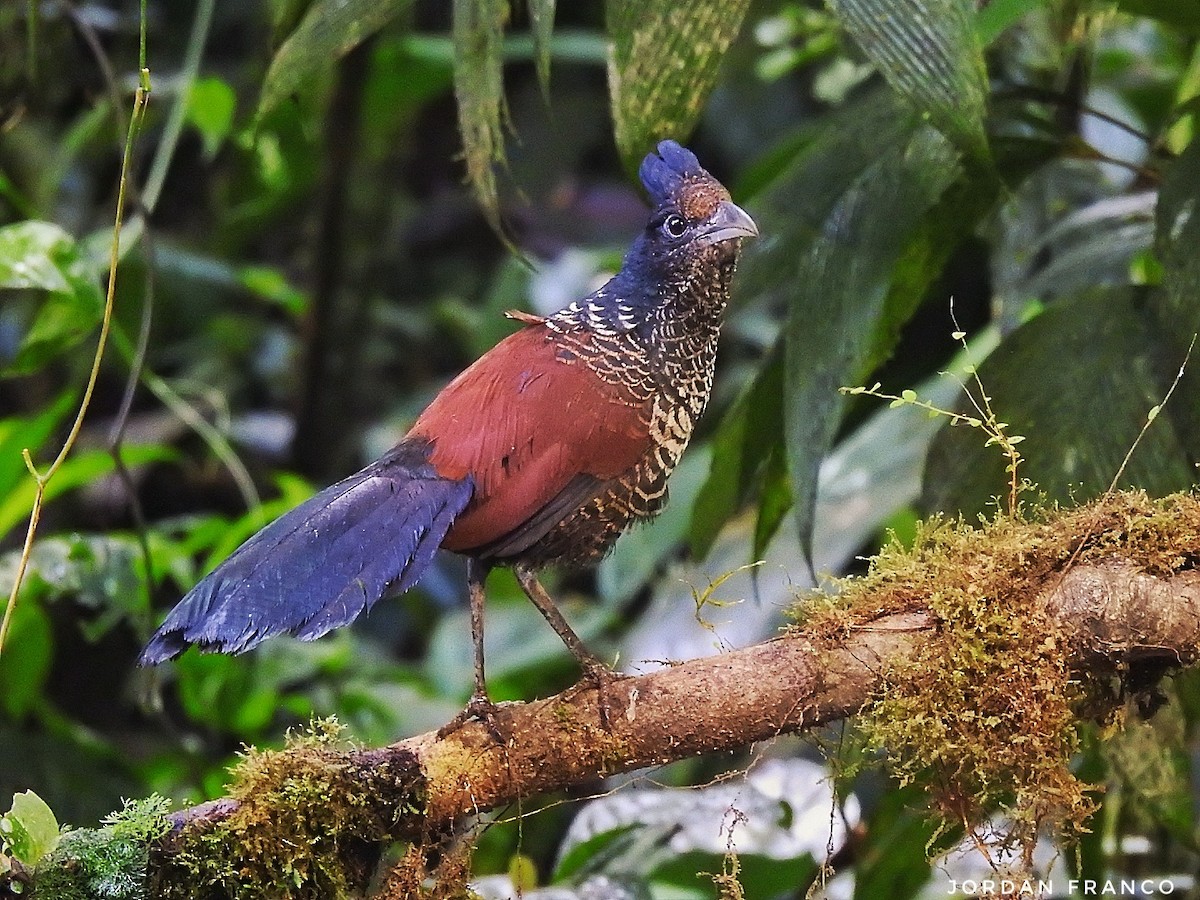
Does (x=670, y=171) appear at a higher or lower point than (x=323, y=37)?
lower

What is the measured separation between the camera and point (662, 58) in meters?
1.47

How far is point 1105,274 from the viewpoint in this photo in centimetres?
207

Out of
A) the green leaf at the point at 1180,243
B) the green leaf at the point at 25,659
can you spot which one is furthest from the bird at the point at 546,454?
the green leaf at the point at 25,659

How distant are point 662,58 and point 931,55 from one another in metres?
0.30

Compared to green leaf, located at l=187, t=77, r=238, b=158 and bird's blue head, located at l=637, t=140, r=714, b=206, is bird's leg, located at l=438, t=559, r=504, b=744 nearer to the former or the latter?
bird's blue head, located at l=637, t=140, r=714, b=206

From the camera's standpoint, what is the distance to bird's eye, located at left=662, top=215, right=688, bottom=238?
1.71m

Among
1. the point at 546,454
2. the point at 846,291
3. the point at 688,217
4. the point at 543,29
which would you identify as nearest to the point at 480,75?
the point at 543,29

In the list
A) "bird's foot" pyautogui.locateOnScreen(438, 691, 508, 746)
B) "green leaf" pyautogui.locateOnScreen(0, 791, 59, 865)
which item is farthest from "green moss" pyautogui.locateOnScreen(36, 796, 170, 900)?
"bird's foot" pyautogui.locateOnScreen(438, 691, 508, 746)

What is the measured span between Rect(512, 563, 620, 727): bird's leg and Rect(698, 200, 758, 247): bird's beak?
0.49 m

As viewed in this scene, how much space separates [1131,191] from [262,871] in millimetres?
1920

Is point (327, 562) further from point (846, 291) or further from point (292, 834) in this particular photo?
point (846, 291)

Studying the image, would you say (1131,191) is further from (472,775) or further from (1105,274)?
(472,775)

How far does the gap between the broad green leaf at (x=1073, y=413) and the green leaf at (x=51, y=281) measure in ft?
4.14

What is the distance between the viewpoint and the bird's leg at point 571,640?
1504 millimetres
